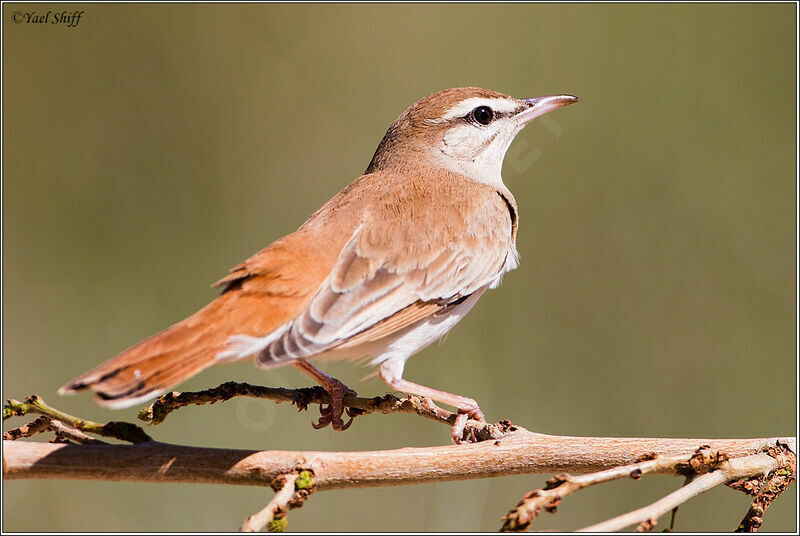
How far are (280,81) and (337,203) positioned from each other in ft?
12.4

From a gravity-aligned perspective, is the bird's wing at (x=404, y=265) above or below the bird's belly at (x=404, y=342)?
above

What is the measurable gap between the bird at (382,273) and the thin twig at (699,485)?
130 centimetres

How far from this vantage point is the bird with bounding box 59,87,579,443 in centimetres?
344

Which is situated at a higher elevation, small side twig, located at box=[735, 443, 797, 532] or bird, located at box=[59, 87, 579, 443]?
bird, located at box=[59, 87, 579, 443]

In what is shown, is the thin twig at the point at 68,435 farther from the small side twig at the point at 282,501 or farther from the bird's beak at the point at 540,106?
the bird's beak at the point at 540,106

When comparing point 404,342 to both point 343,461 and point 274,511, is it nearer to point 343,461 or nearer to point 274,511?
point 343,461

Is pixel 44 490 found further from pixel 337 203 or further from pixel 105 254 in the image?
pixel 337 203

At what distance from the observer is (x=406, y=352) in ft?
14.1

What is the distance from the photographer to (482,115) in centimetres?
539

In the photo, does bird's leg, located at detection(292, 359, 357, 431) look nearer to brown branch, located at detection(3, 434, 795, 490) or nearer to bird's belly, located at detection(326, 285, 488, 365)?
bird's belly, located at detection(326, 285, 488, 365)

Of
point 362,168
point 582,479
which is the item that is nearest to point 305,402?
point 582,479

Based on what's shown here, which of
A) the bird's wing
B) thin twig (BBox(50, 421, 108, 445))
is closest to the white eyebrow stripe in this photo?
the bird's wing

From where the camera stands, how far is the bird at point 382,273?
3441 mm

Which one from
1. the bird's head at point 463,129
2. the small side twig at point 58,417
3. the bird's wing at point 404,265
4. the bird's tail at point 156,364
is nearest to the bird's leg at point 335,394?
the bird's wing at point 404,265
